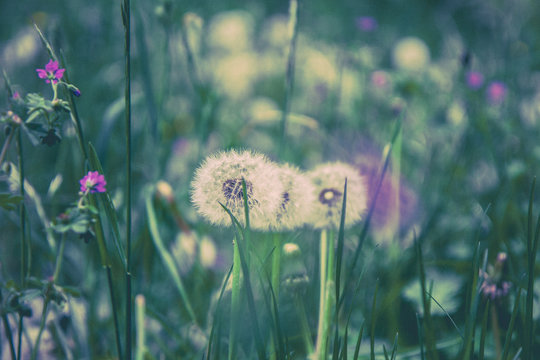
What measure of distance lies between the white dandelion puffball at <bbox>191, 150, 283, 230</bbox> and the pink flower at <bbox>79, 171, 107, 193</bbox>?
150 mm

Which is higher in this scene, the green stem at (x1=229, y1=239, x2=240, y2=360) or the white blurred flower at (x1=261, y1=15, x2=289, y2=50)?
the white blurred flower at (x1=261, y1=15, x2=289, y2=50)

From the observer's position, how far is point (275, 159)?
5.48 feet

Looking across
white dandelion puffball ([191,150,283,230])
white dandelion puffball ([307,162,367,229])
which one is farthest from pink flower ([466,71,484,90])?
white dandelion puffball ([191,150,283,230])

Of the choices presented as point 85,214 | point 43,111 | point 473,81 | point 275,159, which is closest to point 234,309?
point 85,214

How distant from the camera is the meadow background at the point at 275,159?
86 cm

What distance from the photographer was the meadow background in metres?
0.86

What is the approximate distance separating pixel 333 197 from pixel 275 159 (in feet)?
2.57

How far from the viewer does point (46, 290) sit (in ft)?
2.45

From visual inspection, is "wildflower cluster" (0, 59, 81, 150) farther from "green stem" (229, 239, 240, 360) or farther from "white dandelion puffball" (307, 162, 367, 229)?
"white dandelion puffball" (307, 162, 367, 229)

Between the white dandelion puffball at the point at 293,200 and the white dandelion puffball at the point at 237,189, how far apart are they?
0.03m

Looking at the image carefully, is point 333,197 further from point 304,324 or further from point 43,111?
point 43,111

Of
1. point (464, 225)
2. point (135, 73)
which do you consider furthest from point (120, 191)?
point (135, 73)

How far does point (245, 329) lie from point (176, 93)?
179cm

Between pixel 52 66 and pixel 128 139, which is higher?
pixel 52 66
